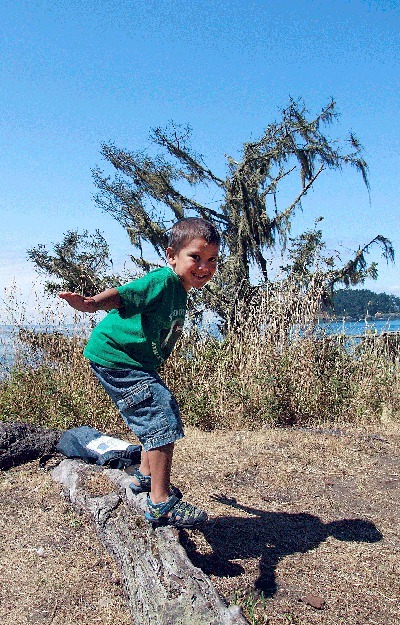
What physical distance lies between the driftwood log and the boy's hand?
999 mm

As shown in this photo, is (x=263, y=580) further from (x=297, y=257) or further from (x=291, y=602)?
(x=297, y=257)

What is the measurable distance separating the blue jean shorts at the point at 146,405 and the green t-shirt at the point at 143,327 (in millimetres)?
56

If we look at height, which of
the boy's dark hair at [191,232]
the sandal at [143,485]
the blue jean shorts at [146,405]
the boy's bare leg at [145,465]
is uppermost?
the boy's dark hair at [191,232]

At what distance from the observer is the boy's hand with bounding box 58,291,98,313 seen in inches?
97.3

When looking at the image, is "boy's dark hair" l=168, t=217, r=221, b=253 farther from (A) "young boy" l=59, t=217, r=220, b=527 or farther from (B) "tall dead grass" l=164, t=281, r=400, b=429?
(B) "tall dead grass" l=164, t=281, r=400, b=429

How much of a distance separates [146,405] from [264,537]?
3.46 ft

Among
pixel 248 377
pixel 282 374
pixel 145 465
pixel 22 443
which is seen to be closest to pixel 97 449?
pixel 22 443

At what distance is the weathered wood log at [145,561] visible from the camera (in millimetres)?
1973

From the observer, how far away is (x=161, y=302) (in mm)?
2805

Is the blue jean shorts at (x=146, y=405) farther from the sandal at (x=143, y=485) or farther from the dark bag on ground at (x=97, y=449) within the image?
the dark bag on ground at (x=97, y=449)

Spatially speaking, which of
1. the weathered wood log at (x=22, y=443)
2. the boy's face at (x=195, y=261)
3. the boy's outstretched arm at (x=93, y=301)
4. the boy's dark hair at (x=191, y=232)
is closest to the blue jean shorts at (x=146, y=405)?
the boy's outstretched arm at (x=93, y=301)

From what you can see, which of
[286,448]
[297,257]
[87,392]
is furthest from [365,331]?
[297,257]

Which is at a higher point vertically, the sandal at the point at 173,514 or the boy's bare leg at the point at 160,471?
the boy's bare leg at the point at 160,471

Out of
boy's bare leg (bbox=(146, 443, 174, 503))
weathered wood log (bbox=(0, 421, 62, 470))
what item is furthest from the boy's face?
weathered wood log (bbox=(0, 421, 62, 470))
